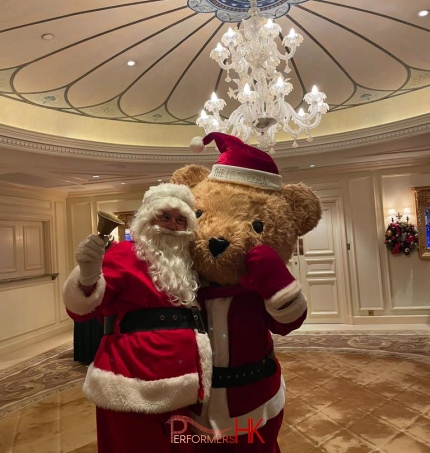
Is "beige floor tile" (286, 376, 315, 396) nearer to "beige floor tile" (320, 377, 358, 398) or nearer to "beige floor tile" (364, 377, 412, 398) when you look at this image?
"beige floor tile" (320, 377, 358, 398)

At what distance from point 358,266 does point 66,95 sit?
445 cm

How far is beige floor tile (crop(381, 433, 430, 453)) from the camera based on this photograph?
2.28 meters

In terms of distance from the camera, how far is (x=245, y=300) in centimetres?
133

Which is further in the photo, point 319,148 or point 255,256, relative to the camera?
point 319,148

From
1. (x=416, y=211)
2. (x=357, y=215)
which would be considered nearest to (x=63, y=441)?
(x=357, y=215)

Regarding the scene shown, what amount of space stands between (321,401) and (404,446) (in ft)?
2.47

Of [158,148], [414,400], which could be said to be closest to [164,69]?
[158,148]

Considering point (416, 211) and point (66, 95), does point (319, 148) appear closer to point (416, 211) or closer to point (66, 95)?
point (416, 211)

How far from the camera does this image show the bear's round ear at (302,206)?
4.82 ft

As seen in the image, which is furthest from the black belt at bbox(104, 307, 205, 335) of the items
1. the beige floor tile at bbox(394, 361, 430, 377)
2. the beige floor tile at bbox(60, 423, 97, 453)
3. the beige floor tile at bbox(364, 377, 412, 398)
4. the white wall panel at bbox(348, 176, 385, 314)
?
the white wall panel at bbox(348, 176, 385, 314)

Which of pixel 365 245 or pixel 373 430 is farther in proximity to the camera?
pixel 365 245

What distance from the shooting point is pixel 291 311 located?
121cm

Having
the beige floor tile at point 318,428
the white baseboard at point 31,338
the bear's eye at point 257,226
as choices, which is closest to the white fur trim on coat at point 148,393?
the bear's eye at point 257,226

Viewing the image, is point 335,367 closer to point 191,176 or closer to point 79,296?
point 191,176
